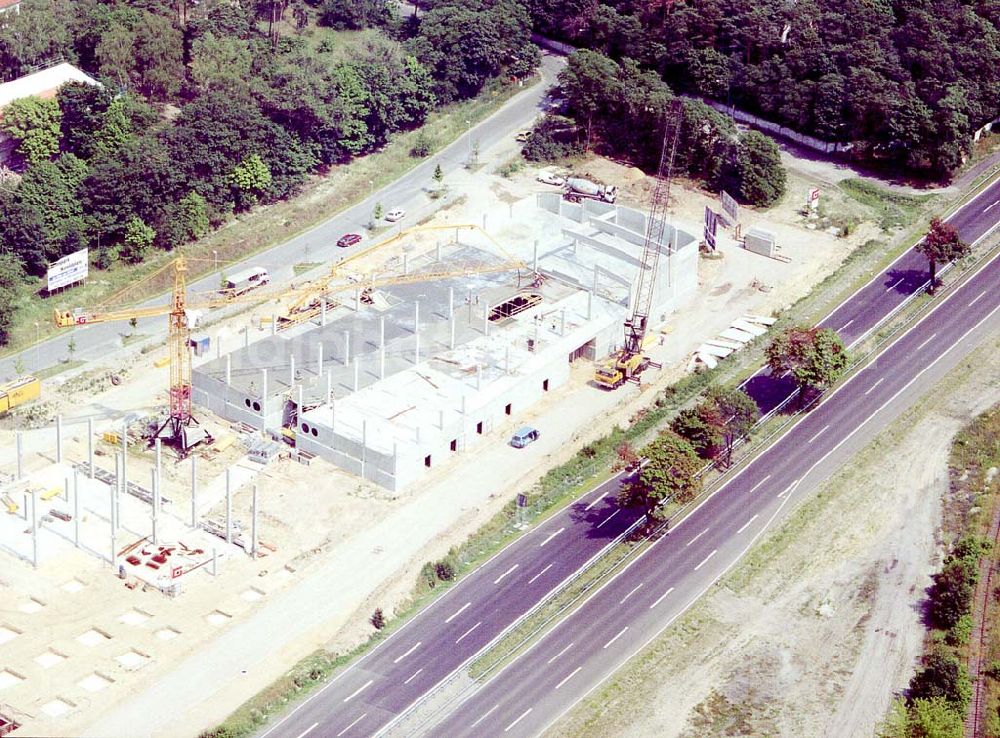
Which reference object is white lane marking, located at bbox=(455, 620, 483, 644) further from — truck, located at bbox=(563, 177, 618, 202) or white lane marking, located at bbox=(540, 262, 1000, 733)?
truck, located at bbox=(563, 177, 618, 202)

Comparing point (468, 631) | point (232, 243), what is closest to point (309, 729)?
point (468, 631)

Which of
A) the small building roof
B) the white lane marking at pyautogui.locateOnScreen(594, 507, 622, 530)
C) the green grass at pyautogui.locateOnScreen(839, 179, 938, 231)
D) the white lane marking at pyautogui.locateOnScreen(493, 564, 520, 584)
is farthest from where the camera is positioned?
the green grass at pyautogui.locateOnScreen(839, 179, 938, 231)

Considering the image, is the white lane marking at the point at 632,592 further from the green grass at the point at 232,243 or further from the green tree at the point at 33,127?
the green tree at the point at 33,127

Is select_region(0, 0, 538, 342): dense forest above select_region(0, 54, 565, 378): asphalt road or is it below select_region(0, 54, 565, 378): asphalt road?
above

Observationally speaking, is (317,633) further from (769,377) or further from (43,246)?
(43,246)

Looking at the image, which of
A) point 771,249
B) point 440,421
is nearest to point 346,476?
point 440,421

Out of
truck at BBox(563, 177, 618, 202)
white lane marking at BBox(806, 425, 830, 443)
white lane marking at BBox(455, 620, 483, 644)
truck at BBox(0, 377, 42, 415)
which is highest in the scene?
truck at BBox(563, 177, 618, 202)

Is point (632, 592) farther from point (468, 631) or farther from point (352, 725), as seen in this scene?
point (352, 725)

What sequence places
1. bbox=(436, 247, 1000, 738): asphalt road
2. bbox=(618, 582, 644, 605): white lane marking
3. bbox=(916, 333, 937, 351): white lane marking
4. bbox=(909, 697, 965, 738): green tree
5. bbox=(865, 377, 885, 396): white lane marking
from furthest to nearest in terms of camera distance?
bbox=(916, 333, 937, 351): white lane marking, bbox=(865, 377, 885, 396): white lane marking, bbox=(618, 582, 644, 605): white lane marking, bbox=(436, 247, 1000, 738): asphalt road, bbox=(909, 697, 965, 738): green tree

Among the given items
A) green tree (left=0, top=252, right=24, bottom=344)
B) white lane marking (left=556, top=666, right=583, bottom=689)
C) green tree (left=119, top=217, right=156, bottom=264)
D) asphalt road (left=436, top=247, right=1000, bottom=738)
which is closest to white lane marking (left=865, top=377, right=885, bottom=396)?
asphalt road (left=436, top=247, right=1000, bottom=738)
